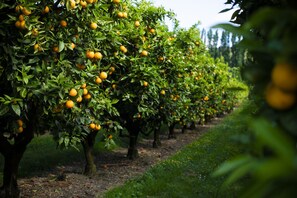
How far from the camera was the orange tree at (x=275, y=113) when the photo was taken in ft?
2.28

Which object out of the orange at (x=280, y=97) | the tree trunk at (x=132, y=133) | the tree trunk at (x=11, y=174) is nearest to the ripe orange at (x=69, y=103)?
the tree trunk at (x=11, y=174)

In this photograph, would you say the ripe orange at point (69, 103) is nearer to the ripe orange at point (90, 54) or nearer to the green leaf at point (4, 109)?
the green leaf at point (4, 109)

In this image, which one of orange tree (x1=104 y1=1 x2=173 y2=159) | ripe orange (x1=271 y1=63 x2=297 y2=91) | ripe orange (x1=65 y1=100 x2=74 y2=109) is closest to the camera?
ripe orange (x1=271 y1=63 x2=297 y2=91)

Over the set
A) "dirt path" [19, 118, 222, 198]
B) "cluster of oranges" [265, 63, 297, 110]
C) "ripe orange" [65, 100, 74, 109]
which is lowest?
"dirt path" [19, 118, 222, 198]

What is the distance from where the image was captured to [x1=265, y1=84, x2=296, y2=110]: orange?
92 centimetres

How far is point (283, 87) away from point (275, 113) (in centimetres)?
22

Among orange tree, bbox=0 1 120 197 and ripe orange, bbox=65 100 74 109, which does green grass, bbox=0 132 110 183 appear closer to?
orange tree, bbox=0 1 120 197

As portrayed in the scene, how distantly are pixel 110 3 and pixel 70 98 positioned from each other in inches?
69.7

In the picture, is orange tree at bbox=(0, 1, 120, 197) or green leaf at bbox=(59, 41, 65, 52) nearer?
orange tree at bbox=(0, 1, 120, 197)

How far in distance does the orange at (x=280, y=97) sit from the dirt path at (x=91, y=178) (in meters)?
6.87

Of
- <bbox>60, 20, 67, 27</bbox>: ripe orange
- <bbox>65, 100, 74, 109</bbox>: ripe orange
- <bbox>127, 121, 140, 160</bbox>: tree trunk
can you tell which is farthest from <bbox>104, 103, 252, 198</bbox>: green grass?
<bbox>60, 20, 67, 27</bbox>: ripe orange

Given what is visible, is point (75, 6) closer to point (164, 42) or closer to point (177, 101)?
point (164, 42)

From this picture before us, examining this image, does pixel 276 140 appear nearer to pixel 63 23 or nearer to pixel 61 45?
pixel 61 45

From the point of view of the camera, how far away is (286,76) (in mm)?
864
